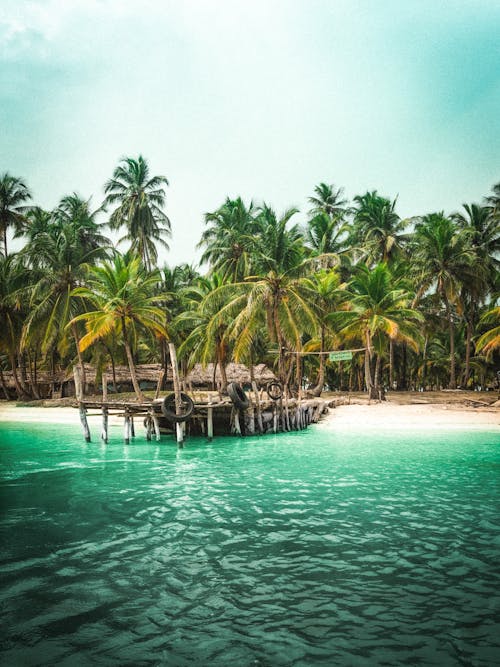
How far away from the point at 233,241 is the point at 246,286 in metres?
8.39

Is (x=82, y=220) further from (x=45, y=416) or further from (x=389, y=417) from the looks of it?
(x=389, y=417)

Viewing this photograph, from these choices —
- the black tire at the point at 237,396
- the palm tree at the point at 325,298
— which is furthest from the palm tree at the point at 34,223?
the black tire at the point at 237,396

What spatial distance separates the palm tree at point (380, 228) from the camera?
42.4 metres

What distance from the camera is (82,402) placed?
64.8 ft

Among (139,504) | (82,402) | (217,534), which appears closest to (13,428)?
(82,402)

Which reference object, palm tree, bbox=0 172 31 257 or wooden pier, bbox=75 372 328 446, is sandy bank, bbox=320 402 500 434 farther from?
palm tree, bbox=0 172 31 257

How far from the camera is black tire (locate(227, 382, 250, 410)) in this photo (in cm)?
2092

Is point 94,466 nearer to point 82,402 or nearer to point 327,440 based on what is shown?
point 82,402

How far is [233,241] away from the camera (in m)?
33.9

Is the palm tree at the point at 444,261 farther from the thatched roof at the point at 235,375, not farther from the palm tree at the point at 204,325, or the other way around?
the palm tree at the point at 204,325

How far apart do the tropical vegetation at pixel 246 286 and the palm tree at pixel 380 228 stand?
12 centimetres

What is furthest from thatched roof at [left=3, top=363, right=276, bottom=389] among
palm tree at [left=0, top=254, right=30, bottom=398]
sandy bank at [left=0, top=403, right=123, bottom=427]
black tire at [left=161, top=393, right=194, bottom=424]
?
black tire at [left=161, top=393, right=194, bottom=424]

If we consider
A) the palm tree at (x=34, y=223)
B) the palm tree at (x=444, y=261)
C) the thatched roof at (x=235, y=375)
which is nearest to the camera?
the palm tree at (x=444, y=261)

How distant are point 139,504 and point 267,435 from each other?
42.8 ft
